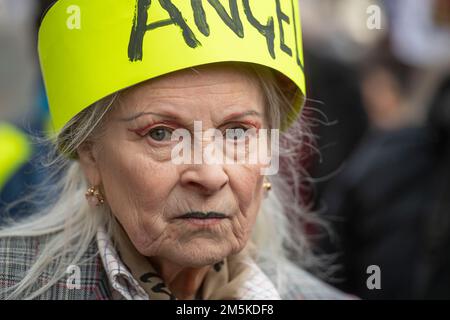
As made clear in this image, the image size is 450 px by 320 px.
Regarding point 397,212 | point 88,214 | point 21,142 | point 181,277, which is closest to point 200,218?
point 181,277

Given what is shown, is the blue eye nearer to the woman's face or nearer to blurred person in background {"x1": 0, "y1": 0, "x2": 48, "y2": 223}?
the woman's face

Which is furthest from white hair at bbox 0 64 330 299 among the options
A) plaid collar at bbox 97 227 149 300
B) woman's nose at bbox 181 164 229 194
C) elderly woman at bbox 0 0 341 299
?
woman's nose at bbox 181 164 229 194

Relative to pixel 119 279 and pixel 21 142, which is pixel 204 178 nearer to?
pixel 119 279

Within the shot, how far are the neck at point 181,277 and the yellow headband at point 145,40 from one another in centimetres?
53

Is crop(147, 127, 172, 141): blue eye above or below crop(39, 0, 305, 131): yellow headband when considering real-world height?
below

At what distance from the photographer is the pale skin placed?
102 inches

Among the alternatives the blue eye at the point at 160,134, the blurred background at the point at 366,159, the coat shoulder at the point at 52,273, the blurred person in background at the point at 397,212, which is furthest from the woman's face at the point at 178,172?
the blurred person in background at the point at 397,212

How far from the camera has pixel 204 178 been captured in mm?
2549

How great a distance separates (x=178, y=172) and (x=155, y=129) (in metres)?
0.14

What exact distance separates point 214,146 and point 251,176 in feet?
0.50

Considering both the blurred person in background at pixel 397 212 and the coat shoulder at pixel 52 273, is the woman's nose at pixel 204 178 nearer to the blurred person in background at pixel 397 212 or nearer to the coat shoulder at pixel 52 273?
the coat shoulder at pixel 52 273

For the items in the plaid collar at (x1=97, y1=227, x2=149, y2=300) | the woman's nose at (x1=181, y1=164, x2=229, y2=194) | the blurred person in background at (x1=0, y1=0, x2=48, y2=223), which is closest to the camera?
the woman's nose at (x1=181, y1=164, x2=229, y2=194)

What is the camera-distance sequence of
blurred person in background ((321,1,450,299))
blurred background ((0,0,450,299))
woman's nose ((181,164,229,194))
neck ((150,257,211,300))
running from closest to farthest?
woman's nose ((181,164,229,194)), neck ((150,257,211,300)), blurred background ((0,0,450,299)), blurred person in background ((321,1,450,299))

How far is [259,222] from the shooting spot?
131 inches
